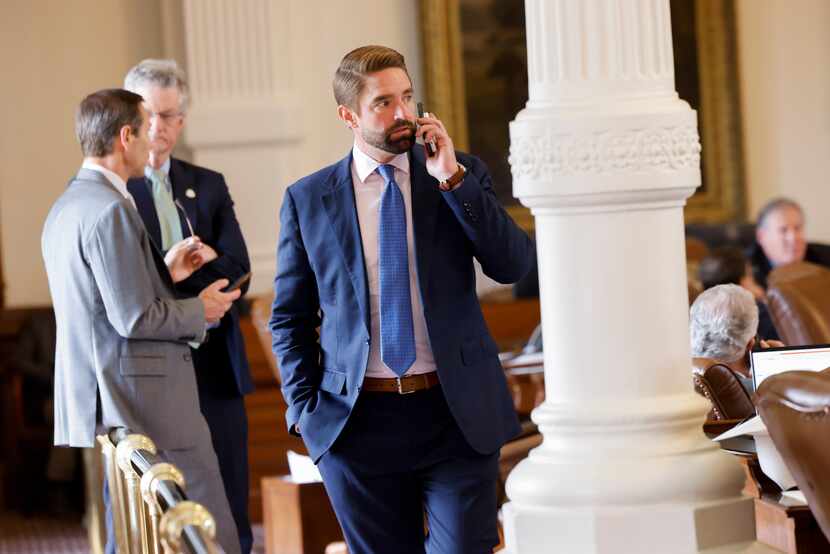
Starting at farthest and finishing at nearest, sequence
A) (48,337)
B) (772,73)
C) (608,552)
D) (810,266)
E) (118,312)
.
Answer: (772,73) → (48,337) → (810,266) → (118,312) → (608,552)

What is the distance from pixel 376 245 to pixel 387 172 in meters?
0.16

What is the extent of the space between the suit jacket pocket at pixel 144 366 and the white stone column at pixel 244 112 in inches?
161

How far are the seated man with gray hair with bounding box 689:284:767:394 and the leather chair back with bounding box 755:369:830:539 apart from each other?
1.82m

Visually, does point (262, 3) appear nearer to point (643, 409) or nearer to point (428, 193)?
point (428, 193)

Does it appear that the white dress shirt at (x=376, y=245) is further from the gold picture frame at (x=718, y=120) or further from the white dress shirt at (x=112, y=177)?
the gold picture frame at (x=718, y=120)

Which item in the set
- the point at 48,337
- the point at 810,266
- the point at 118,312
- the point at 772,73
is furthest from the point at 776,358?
the point at 772,73

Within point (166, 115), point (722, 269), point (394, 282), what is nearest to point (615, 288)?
point (394, 282)

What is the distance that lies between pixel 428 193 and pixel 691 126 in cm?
71

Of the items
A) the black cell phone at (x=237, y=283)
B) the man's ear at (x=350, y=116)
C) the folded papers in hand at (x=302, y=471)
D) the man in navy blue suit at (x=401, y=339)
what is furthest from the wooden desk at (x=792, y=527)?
the folded papers in hand at (x=302, y=471)

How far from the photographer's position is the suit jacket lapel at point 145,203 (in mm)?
4586

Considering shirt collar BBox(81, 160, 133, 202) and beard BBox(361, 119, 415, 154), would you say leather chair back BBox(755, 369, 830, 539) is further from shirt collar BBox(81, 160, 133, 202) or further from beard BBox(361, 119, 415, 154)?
shirt collar BBox(81, 160, 133, 202)

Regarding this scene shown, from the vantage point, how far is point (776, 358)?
3.58 metres

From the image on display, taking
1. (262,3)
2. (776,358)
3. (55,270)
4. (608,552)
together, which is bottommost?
(608,552)

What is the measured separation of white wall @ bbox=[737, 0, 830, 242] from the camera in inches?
376
